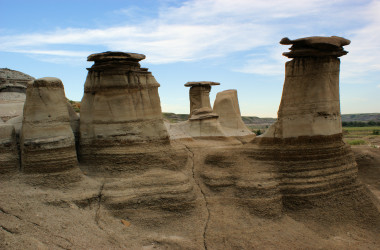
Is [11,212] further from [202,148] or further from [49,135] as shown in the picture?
[202,148]

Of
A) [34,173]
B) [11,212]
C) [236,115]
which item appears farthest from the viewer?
[236,115]

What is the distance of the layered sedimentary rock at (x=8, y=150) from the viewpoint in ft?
33.4

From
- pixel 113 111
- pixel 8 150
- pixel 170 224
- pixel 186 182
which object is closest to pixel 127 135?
pixel 113 111

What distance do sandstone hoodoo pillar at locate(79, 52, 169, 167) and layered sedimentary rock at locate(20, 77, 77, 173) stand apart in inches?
37.3

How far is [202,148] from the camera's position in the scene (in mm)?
14195

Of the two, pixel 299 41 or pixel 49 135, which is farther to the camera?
pixel 299 41

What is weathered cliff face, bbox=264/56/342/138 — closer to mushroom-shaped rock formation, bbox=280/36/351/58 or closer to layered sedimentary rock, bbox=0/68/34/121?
mushroom-shaped rock formation, bbox=280/36/351/58

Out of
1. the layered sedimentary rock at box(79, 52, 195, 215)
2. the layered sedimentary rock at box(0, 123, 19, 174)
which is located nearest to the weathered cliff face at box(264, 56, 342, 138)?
the layered sedimentary rock at box(79, 52, 195, 215)

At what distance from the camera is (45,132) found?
10.5 meters

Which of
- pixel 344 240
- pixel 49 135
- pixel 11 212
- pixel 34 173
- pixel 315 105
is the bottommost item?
pixel 344 240


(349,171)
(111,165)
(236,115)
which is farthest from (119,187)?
(236,115)

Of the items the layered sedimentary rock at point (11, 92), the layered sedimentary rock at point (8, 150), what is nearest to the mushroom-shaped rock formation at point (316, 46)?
the layered sedimentary rock at point (8, 150)

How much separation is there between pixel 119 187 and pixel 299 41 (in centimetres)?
723

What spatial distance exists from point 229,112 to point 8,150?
1316cm
